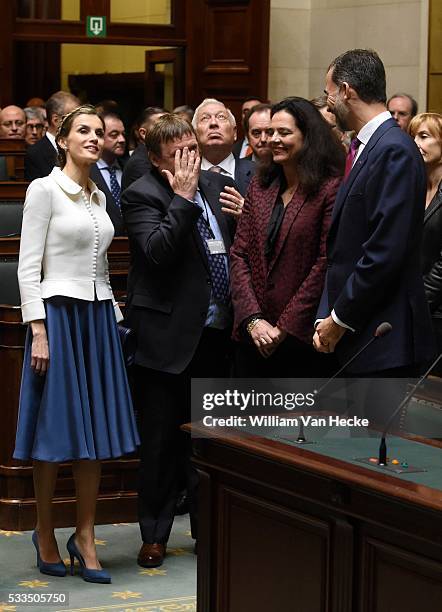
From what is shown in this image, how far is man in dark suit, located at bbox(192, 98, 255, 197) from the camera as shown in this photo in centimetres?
554

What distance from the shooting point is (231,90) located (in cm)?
1113

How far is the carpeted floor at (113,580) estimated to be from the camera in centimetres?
430

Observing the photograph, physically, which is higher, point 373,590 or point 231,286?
point 231,286

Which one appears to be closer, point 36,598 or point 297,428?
point 297,428

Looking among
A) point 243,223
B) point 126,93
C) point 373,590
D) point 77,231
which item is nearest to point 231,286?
point 243,223

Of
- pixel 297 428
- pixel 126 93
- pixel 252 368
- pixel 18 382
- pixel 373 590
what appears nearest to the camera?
pixel 373 590

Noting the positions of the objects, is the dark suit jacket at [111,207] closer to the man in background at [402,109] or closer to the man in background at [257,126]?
the man in background at [257,126]

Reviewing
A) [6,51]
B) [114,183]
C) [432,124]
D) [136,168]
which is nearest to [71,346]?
[136,168]

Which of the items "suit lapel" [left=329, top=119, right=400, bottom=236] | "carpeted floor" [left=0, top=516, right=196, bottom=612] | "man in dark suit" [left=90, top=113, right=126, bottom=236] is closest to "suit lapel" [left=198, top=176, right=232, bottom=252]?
"suit lapel" [left=329, top=119, right=400, bottom=236]

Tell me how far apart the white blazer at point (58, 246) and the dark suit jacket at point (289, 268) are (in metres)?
0.53

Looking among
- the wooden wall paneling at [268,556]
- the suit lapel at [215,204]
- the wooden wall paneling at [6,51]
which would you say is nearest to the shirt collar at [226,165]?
the suit lapel at [215,204]

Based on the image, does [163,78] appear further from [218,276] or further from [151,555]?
[151,555]

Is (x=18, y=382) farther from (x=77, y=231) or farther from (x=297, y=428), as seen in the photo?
(x=297, y=428)

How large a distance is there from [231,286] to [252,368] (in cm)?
31
